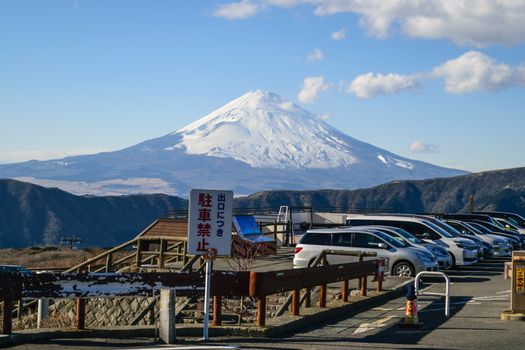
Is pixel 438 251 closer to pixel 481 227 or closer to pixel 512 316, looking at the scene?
pixel 481 227

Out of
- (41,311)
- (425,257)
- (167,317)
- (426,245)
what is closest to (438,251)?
(426,245)

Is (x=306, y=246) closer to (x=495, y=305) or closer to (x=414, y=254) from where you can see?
(x=414, y=254)

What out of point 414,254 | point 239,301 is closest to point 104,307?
point 239,301

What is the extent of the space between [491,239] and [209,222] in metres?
23.2

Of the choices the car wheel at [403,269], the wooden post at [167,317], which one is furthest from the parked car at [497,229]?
the wooden post at [167,317]

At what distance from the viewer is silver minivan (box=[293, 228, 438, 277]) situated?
24281 mm

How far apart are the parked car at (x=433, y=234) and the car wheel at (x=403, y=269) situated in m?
4.18

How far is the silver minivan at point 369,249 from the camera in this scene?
24281 mm

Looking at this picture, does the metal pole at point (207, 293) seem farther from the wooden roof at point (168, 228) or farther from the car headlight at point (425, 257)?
the wooden roof at point (168, 228)

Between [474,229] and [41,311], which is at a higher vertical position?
[474,229]

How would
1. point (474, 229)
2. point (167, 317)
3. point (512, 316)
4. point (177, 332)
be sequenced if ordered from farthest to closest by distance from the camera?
point (474, 229), point (512, 316), point (177, 332), point (167, 317)

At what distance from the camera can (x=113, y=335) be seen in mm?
12594

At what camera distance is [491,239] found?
33.9 m

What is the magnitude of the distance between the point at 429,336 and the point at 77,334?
17.2ft
